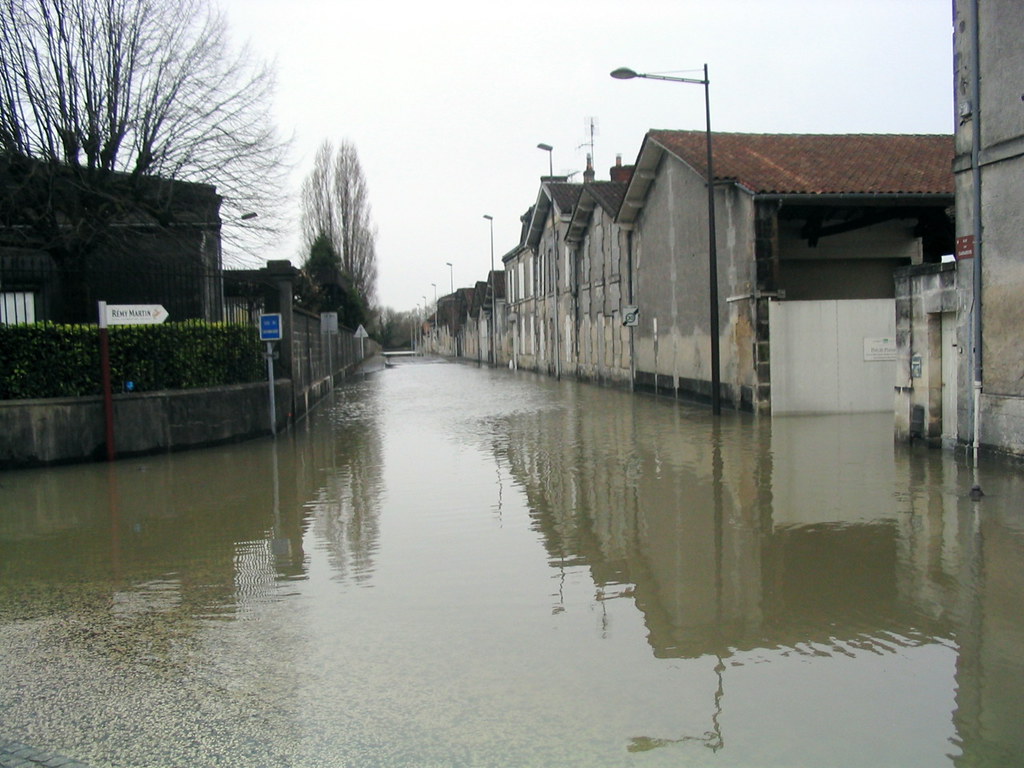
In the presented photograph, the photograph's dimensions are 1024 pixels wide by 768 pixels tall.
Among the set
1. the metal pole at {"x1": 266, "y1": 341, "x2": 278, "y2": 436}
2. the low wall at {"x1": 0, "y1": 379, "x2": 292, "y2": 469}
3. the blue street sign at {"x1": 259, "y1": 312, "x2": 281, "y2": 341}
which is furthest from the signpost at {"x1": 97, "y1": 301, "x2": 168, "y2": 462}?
the metal pole at {"x1": 266, "y1": 341, "x2": 278, "y2": 436}

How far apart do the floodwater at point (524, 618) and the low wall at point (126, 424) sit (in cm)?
124

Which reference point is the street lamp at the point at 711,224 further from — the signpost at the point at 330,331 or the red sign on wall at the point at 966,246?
the signpost at the point at 330,331

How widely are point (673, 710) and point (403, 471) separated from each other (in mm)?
8531

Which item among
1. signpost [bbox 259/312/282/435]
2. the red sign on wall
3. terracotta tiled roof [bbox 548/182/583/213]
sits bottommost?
signpost [bbox 259/312/282/435]

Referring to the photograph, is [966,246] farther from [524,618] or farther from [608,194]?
[608,194]

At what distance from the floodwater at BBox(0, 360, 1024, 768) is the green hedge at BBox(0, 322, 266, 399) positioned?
1.92m

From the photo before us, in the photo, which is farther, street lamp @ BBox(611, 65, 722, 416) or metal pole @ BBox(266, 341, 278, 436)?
street lamp @ BBox(611, 65, 722, 416)

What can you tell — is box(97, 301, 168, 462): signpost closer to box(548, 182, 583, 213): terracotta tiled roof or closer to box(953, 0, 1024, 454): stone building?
box(953, 0, 1024, 454): stone building

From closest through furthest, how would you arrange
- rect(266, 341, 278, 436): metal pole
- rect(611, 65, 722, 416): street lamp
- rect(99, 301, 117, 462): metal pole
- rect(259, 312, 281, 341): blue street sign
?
rect(99, 301, 117, 462): metal pole, rect(259, 312, 281, 341): blue street sign, rect(266, 341, 278, 436): metal pole, rect(611, 65, 722, 416): street lamp

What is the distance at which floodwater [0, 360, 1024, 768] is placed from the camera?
161 inches

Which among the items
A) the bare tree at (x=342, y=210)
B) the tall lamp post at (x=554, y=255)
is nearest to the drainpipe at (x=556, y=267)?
the tall lamp post at (x=554, y=255)

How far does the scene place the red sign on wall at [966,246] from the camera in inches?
458

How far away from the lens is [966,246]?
11688 mm

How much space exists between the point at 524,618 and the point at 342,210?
186 ft
